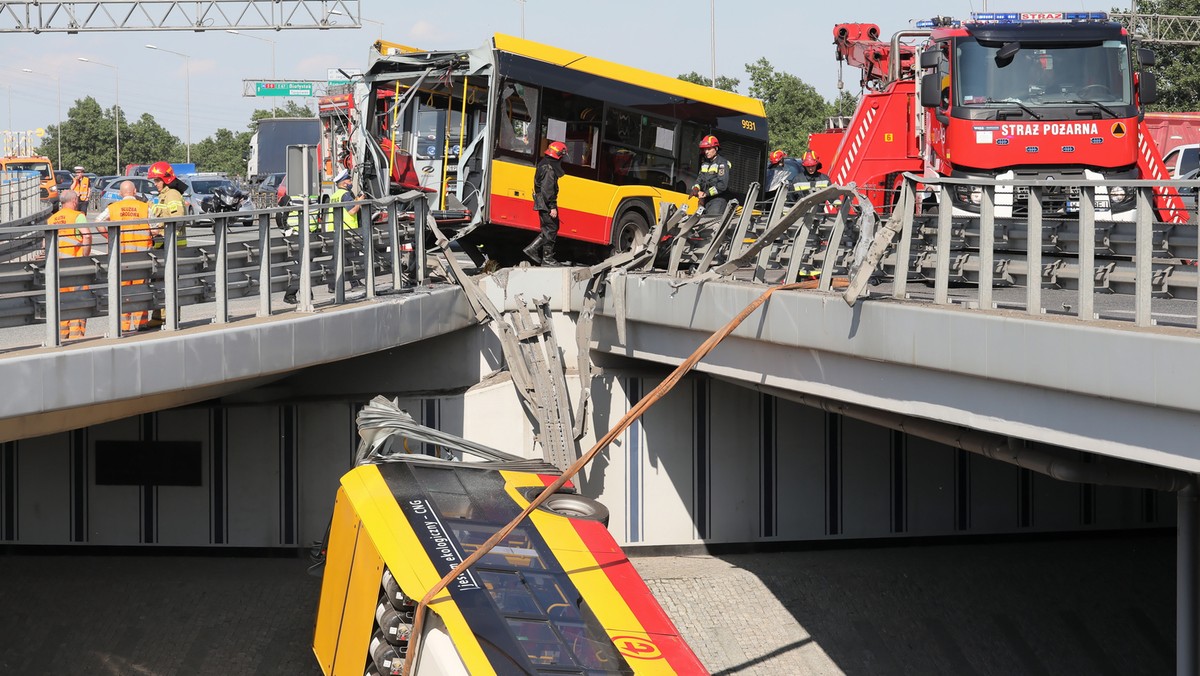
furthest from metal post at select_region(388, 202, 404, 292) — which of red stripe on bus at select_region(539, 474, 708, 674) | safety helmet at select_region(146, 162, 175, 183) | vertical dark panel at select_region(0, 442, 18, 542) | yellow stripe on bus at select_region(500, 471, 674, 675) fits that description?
vertical dark panel at select_region(0, 442, 18, 542)

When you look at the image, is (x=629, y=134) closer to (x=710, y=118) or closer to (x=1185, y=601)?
(x=710, y=118)

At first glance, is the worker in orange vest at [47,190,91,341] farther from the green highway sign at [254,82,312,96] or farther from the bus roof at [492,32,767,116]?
the green highway sign at [254,82,312,96]

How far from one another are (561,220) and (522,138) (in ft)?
4.31

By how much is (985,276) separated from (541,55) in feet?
34.9

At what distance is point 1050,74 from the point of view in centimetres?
1631

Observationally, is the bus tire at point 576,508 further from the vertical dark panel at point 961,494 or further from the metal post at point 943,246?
the vertical dark panel at point 961,494

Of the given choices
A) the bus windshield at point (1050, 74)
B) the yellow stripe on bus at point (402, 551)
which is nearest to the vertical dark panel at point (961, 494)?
the bus windshield at point (1050, 74)

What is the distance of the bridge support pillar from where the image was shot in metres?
8.95

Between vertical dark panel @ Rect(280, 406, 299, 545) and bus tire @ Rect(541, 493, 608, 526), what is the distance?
667cm

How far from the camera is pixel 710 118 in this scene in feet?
70.6

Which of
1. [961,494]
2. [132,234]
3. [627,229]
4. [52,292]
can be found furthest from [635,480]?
[52,292]

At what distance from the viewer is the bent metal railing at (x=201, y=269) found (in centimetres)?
991

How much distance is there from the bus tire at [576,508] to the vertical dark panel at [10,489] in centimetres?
881

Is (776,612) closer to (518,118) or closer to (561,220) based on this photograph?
(561,220)
